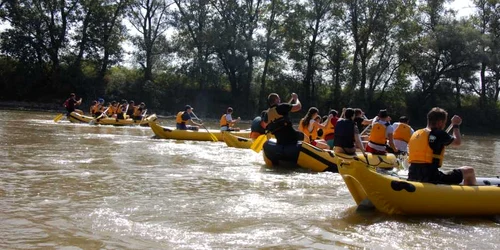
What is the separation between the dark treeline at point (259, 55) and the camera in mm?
31156

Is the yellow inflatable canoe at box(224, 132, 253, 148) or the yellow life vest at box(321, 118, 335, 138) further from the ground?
the yellow life vest at box(321, 118, 335, 138)

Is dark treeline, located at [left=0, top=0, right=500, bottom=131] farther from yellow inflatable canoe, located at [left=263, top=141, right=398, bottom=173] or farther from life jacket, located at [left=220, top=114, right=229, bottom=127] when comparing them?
yellow inflatable canoe, located at [left=263, top=141, right=398, bottom=173]

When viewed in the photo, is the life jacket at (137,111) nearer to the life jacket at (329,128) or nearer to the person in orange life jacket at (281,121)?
the life jacket at (329,128)

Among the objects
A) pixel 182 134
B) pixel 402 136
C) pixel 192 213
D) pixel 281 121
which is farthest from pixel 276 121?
pixel 182 134

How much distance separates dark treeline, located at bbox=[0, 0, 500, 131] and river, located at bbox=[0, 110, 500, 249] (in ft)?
84.2

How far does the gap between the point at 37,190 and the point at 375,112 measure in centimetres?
3062

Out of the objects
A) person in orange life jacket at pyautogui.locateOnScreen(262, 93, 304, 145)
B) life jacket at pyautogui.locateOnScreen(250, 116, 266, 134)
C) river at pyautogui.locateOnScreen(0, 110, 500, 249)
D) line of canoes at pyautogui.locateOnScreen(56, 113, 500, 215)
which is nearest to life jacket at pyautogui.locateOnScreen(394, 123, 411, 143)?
person in orange life jacket at pyautogui.locateOnScreen(262, 93, 304, 145)

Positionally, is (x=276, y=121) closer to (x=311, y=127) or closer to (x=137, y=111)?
(x=311, y=127)

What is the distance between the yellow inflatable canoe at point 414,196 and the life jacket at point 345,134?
2323mm

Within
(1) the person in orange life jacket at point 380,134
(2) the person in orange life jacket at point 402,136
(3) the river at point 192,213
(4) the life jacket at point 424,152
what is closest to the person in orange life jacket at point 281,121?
(3) the river at point 192,213

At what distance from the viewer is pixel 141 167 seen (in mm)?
7766

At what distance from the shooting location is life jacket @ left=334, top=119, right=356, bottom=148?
7387 mm

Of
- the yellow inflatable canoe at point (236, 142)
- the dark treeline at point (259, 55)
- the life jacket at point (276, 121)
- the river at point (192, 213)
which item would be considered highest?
the dark treeline at point (259, 55)

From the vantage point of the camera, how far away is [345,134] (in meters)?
7.41
